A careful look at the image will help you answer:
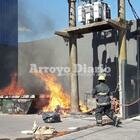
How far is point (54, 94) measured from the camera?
907 inches

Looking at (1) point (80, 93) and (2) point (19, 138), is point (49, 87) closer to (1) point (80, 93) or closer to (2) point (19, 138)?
(1) point (80, 93)

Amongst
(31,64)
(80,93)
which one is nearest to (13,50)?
(31,64)

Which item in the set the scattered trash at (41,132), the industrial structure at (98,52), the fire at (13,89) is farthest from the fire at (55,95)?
the scattered trash at (41,132)

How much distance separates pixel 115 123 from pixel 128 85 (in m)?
3.49

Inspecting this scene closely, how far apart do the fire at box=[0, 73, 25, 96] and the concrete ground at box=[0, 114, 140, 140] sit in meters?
6.50

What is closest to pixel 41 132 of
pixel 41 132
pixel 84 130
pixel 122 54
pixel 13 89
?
pixel 41 132

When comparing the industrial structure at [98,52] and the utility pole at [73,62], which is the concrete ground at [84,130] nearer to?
the utility pole at [73,62]

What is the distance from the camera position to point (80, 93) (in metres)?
22.2

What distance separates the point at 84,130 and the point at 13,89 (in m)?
11.8

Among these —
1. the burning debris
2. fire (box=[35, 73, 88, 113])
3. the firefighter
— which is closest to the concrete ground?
the firefighter

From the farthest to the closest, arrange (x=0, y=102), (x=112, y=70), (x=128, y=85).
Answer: (x=0, y=102) → (x=112, y=70) → (x=128, y=85)

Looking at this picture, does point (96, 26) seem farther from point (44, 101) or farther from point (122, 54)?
point (44, 101)

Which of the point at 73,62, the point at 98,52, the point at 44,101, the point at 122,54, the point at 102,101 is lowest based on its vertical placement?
the point at 44,101

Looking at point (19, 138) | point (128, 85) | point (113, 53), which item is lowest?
point (19, 138)
